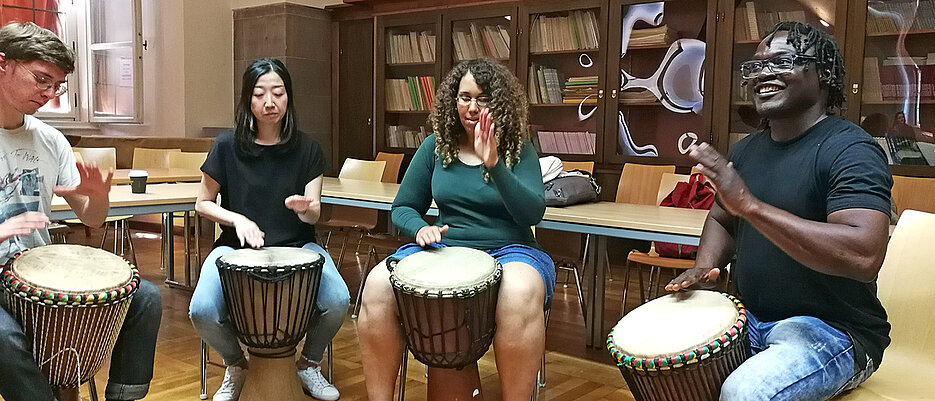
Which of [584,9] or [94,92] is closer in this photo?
A: [584,9]

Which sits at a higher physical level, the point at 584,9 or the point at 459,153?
the point at 584,9

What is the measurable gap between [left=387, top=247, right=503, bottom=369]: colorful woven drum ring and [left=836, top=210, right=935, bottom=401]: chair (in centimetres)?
90

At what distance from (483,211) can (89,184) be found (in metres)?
1.09

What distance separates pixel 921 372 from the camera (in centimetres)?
161

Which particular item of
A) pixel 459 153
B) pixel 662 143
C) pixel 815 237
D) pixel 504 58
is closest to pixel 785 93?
pixel 815 237

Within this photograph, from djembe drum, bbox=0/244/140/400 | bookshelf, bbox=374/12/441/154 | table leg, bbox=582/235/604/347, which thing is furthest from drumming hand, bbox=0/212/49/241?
bookshelf, bbox=374/12/441/154

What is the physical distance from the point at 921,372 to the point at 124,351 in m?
1.88

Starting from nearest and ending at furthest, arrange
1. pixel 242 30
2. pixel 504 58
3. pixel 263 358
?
pixel 263 358, pixel 504 58, pixel 242 30

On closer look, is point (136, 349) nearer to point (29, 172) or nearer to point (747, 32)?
point (29, 172)

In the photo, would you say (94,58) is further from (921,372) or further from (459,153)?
(921,372)

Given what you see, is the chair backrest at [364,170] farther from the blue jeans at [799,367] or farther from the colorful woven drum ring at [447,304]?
the blue jeans at [799,367]

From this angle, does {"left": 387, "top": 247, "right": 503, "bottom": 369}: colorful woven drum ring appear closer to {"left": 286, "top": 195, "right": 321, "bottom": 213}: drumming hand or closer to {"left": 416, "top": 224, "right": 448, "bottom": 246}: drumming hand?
{"left": 416, "top": 224, "right": 448, "bottom": 246}: drumming hand

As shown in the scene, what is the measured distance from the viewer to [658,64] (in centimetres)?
489

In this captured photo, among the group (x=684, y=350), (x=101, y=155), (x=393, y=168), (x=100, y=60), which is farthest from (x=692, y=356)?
(x=100, y=60)
